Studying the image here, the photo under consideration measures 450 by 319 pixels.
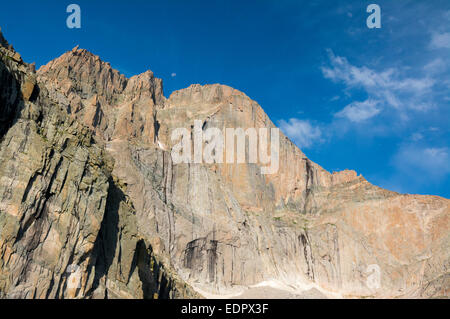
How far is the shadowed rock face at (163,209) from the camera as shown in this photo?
109 ft

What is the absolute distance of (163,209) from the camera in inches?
3260

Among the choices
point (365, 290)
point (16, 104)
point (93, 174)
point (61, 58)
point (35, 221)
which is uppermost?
point (61, 58)

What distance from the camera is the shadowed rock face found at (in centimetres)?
3319

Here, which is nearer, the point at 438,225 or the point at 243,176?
the point at 438,225

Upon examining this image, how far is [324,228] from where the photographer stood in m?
105

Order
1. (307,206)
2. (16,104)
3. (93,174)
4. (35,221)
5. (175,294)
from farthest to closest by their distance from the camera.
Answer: (307,206) → (175,294) → (93,174) → (16,104) → (35,221)

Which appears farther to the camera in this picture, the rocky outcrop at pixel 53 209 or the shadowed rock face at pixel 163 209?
the shadowed rock face at pixel 163 209

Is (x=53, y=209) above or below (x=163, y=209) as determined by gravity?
below

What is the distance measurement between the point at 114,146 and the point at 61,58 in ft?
132

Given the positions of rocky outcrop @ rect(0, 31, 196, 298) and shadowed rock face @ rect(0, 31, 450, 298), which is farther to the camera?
shadowed rock face @ rect(0, 31, 450, 298)

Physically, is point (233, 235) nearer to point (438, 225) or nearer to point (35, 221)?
point (438, 225)

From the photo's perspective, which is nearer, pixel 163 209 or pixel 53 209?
pixel 53 209

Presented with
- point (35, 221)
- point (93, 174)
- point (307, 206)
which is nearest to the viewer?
point (35, 221)

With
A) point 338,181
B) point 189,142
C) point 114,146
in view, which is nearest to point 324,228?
point 338,181
